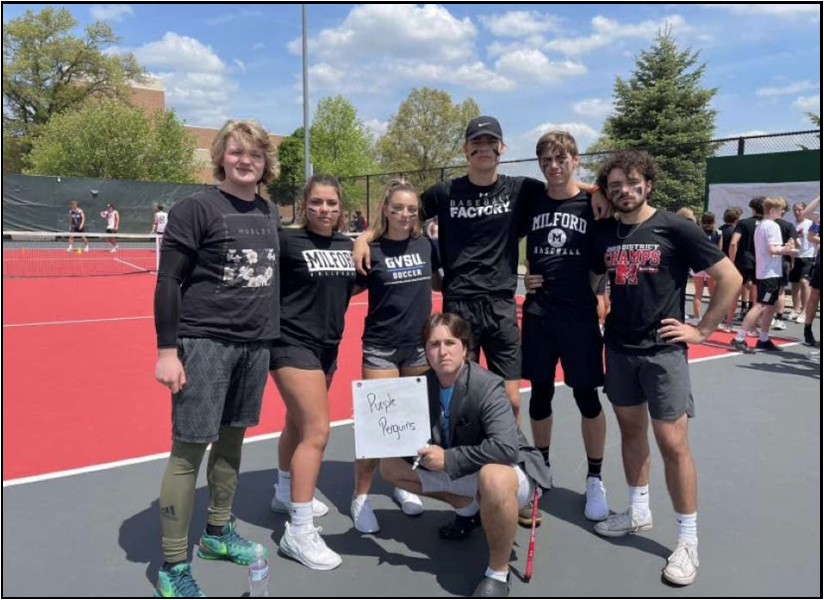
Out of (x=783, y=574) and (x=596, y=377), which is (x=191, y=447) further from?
(x=783, y=574)

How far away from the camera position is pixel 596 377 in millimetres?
3480

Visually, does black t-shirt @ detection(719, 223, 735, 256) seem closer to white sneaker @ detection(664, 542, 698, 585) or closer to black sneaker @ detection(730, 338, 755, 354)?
black sneaker @ detection(730, 338, 755, 354)

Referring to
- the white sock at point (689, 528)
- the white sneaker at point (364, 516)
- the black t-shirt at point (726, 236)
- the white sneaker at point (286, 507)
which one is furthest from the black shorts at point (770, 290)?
the white sneaker at point (286, 507)

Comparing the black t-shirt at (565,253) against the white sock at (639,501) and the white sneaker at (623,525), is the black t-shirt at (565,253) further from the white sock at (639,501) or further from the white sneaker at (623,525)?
the white sneaker at (623,525)

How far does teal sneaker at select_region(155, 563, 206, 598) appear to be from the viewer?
270cm

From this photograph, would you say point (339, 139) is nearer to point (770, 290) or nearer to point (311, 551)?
point (770, 290)

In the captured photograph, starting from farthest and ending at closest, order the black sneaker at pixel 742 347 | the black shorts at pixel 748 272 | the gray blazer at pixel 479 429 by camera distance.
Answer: the black shorts at pixel 748 272 < the black sneaker at pixel 742 347 < the gray blazer at pixel 479 429

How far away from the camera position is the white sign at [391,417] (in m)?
2.99

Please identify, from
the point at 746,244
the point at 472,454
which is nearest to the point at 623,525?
the point at 472,454

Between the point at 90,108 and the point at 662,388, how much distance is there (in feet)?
133

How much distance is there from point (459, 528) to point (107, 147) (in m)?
37.1

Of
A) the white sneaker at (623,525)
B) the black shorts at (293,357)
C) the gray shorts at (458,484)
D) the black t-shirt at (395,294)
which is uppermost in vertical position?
the black t-shirt at (395,294)

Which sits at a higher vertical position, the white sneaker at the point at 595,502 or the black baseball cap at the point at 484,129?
the black baseball cap at the point at 484,129

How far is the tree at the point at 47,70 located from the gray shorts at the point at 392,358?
149ft
